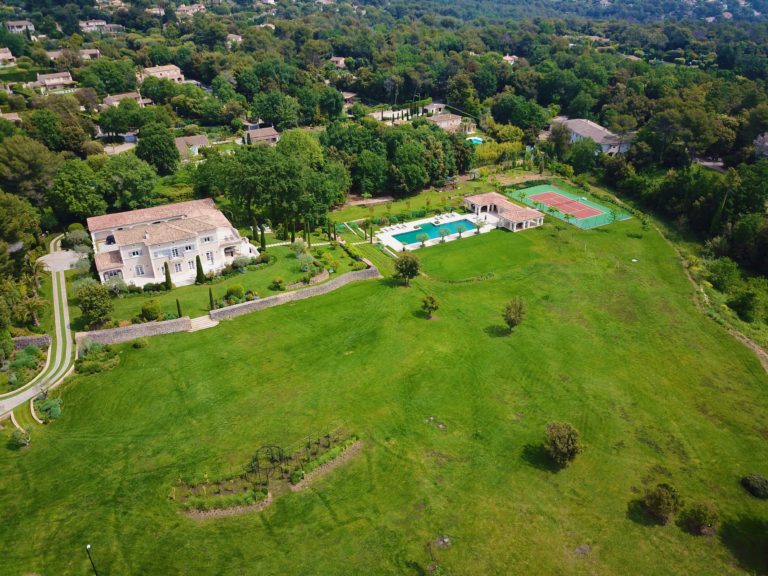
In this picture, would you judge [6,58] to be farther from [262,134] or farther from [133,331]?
[133,331]

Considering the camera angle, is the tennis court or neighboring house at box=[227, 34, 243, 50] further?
neighboring house at box=[227, 34, 243, 50]

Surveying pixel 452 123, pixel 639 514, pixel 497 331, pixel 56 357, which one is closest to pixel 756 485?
pixel 639 514

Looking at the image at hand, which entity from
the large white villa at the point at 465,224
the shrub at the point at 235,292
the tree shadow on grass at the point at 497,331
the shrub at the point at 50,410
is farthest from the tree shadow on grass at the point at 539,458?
the large white villa at the point at 465,224

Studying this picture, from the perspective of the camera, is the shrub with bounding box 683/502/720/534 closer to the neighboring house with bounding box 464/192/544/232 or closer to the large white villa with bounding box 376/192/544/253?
the large white villa with bounding box 376/192/544/253

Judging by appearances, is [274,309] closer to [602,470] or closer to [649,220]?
[602,470]

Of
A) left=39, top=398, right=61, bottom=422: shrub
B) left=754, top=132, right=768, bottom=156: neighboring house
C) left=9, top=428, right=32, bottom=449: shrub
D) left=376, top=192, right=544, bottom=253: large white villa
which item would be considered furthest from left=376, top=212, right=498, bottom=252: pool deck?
left=754, top=132, right=768, bottom=156: neighboring house

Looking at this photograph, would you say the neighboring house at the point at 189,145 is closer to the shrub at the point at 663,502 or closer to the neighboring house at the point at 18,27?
the shrub at the point at 663,502
